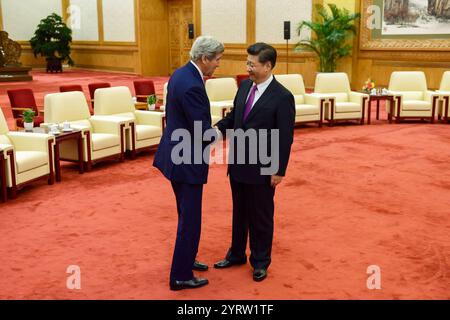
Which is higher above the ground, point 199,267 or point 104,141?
point 104,141

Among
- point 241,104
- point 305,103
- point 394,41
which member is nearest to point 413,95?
point 305,103

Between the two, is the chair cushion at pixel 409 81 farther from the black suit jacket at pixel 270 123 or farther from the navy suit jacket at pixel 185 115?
the navy suit jacket at pixel 185 115

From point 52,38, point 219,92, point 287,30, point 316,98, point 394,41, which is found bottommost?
point 316,98

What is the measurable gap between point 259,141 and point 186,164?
0.52 m

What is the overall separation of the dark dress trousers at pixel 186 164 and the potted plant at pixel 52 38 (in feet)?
56.9

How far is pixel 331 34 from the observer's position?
1330 cm

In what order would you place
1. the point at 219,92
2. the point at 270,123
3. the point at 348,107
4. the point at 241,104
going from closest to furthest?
the point at 270,123 < the point at 241,104 < the point at 219,92 < the point at 348,107

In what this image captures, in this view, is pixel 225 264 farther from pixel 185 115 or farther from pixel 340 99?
pixel 340 99

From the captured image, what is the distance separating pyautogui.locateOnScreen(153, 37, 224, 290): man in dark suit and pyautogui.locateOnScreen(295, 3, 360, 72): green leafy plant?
10.4 m

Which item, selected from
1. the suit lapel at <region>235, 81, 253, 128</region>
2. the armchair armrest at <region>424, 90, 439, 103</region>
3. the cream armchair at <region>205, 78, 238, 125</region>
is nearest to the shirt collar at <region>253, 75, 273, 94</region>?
the suit lapel at <region>235, 81, 253, 128</region>

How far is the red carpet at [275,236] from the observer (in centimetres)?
368

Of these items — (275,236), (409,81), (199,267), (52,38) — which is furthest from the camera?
(52,38)

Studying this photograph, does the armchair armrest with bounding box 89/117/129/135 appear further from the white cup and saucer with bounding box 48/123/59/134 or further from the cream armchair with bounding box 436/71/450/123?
the cream armchair with bounding box 436/71/450/123
